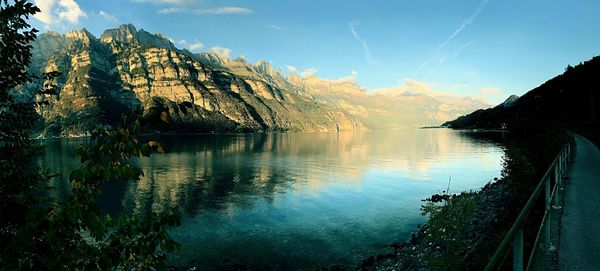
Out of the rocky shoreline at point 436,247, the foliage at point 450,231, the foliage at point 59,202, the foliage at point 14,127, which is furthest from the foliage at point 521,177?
the foliage at point 14,127

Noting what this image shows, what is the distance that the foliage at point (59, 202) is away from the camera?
16.4 feet

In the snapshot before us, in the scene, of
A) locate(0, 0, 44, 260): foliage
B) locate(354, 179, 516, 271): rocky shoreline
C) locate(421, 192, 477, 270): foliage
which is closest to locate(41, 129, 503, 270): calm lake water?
locate(354, 179, 516, 271): rocky shoreline

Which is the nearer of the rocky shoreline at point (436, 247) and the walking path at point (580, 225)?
the walking path at point (580, 225)

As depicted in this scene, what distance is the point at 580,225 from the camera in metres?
13.6

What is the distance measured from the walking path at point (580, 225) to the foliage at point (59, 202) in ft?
34.6

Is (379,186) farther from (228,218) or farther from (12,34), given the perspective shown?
(12,34)

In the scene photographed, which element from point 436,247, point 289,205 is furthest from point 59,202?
point 289,205

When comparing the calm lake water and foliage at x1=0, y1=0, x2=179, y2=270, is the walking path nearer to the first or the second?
foliage at x1=0, y1=0, x2=179, y2=270

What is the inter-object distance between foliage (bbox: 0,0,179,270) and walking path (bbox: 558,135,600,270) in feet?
34.6

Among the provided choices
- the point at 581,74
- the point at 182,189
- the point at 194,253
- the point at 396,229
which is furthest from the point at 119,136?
the point at 581,74

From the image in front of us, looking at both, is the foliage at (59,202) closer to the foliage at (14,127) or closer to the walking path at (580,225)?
the foliage at (14,127)

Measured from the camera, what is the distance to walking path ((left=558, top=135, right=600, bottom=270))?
1019 centimetres

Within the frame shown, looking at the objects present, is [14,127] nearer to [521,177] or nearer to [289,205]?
[521,177]

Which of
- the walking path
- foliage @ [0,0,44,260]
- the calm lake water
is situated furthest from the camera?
the calm lake water
